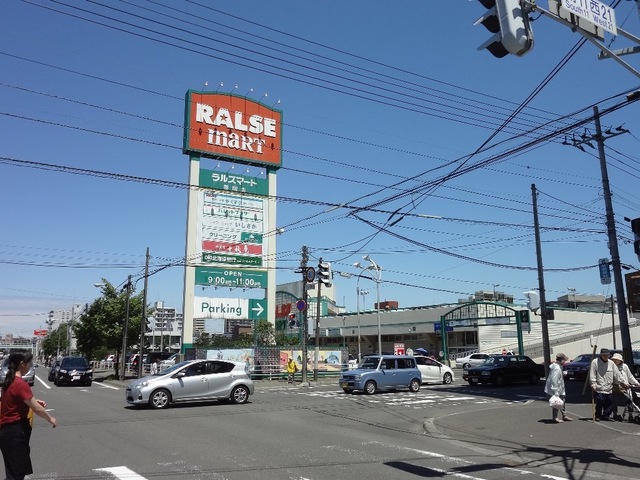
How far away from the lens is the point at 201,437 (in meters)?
11.4

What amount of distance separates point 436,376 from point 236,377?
1354cm

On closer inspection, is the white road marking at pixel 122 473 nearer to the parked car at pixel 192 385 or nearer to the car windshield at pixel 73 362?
the parked car at pixel 192 385

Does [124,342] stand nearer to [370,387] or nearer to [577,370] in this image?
[370,387]

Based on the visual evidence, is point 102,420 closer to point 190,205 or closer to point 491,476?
point 491,476

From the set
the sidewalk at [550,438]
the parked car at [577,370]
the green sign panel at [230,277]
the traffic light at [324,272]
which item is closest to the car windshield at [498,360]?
the parked car at [577,370]

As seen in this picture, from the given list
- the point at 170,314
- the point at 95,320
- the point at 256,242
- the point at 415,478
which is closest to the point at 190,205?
the point at 256,242

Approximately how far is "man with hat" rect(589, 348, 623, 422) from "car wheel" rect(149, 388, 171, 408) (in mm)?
12489

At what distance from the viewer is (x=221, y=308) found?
1476 inches

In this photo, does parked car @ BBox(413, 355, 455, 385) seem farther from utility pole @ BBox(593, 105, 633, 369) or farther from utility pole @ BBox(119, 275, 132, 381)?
utility pole @ BBox(119, 275, 132, 381)

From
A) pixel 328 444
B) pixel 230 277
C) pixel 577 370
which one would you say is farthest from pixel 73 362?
pixel 577 370

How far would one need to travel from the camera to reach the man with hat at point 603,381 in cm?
1284

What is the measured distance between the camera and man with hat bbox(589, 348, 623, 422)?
12844mm

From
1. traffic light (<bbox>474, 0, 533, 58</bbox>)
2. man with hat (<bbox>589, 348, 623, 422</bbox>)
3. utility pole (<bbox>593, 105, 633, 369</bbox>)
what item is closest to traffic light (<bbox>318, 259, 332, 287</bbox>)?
utility pole (<bbox>593, 105, 633, 369</bbox>)

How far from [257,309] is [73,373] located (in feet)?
40.8
